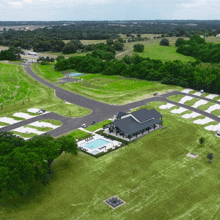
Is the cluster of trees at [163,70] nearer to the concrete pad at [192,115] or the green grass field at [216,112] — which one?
the green grass field at [216,112]

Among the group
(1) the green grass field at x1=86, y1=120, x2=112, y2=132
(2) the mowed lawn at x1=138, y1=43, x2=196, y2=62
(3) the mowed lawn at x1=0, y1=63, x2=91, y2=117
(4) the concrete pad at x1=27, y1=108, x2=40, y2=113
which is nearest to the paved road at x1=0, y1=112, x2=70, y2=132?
(3) the mowed lawn at x1=0, y1=63, x2=91, y2=117

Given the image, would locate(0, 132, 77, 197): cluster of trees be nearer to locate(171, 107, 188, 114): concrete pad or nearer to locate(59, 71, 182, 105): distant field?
locate(171, 107, 188, 114): concrete pad

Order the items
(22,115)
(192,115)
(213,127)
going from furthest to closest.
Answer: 1. (22,115)
2. (192,115)
3. (213,127)

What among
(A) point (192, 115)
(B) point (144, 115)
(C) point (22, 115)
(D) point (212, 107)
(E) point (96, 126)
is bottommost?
(E) point (96, 126)

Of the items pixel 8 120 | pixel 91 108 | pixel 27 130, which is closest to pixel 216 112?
pixel 91 108

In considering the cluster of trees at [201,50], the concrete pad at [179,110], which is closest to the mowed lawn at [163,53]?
the cluster of trees at [201,50]

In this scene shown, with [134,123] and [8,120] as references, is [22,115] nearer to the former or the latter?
[8,120]

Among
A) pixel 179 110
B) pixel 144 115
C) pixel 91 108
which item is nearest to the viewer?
pixel 144 115
